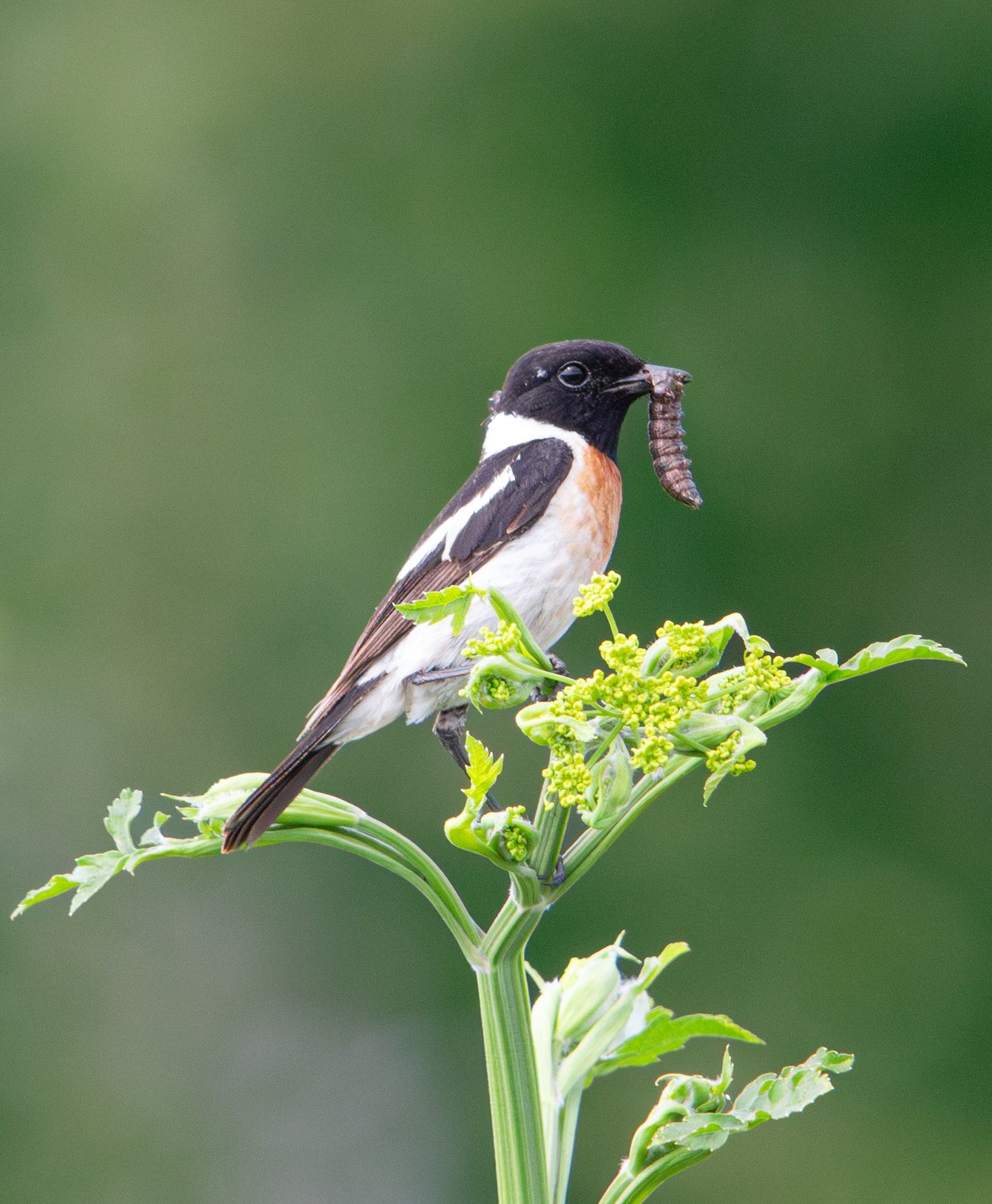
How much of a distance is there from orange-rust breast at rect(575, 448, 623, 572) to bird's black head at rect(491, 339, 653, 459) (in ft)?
0.22

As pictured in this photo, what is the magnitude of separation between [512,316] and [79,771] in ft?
9.36

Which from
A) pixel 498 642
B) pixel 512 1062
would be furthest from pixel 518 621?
pixel 512 1062

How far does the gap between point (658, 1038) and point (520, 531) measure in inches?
55.7

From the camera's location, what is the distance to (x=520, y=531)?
2.60m

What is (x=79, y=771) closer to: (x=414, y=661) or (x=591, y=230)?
(x=591, y=230)

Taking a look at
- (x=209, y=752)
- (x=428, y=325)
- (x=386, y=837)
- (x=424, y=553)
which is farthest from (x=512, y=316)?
(x=386, y=837)

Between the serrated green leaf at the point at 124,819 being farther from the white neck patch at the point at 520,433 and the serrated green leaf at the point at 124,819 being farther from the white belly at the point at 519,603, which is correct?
the white neck patch at the point at 520,433

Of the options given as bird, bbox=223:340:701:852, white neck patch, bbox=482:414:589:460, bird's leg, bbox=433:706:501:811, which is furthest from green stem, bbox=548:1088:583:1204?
white neck patch, bbox=482:414:589:460

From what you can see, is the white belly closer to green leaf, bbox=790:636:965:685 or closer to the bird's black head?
the bird's black head

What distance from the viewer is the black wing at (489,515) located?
2.53 meters

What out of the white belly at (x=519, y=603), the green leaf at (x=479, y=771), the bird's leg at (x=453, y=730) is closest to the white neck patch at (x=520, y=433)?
the white belly at (x=519, y=603)

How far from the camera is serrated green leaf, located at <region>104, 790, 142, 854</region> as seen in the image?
1.31 m

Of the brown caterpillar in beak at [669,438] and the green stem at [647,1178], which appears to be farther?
the brown caterpillar in beak at [669,438]

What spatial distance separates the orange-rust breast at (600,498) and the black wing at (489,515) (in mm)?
43
